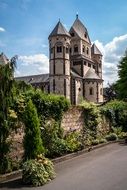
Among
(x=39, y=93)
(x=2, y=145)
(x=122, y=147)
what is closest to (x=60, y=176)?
(x=2, y=145)

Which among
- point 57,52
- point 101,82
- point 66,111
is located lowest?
point 66,111

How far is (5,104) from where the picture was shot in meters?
10.4

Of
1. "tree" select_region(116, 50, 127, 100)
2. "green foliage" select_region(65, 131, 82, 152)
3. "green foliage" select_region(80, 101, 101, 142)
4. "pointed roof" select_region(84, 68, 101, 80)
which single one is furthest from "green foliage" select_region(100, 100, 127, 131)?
"pointed roof" select_region(84, 68, 101, 80)

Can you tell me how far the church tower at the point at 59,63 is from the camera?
265 ft

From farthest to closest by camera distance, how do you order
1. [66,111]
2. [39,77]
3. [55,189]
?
[39,77] < [66,111] < [55,189]

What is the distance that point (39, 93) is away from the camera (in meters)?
13.4

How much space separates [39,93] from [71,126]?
394 cm

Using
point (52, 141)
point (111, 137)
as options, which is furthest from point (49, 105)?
point (111, 137)

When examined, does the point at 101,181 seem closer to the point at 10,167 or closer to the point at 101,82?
the point at 10,167

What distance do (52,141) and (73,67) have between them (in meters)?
80.3

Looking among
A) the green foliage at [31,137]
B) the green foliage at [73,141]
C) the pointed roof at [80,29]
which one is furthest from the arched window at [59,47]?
the green foliage at [31,137]

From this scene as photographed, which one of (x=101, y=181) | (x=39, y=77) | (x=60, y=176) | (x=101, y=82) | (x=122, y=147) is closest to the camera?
(x=101, y=181)

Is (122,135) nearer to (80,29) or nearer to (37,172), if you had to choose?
(37,172)

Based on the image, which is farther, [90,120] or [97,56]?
[97,56]
